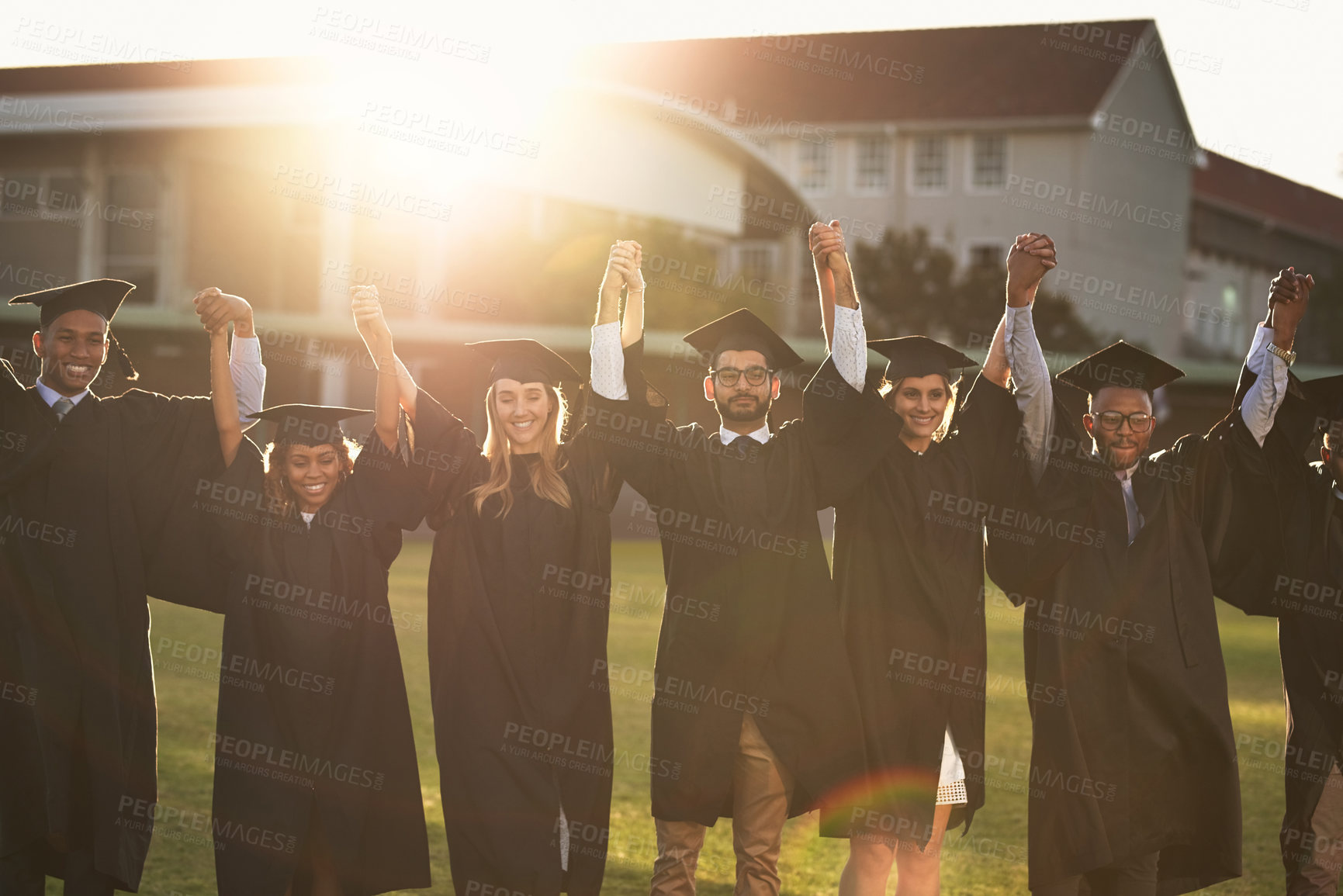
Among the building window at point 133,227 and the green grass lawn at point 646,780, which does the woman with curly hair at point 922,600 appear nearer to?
the green grass lawn at point 646,780

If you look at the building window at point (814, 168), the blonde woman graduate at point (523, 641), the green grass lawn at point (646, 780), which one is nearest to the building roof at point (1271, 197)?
the building window at point (814, 168)

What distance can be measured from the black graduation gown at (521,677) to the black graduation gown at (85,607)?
3.63 ft

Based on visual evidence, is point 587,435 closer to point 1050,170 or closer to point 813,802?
point 813,802

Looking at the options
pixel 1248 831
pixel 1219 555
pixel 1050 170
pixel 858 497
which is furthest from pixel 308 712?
pixel 1050 170

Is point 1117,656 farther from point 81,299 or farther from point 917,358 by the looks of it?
point 81,299

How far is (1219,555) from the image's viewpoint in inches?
208

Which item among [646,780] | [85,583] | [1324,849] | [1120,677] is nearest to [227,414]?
[85,583]

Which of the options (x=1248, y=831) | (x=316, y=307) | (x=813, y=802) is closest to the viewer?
(x=813, y=802)

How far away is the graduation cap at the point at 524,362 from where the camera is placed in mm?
4844

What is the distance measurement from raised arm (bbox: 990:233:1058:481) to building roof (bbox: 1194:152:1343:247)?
3504 centimetres

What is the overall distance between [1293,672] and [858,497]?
2.06m

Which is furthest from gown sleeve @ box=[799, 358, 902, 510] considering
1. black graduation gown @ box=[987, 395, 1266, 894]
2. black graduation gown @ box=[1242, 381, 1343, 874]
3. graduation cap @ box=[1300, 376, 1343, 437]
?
graduation cap @ box=[1300, 376, 1343, 437]

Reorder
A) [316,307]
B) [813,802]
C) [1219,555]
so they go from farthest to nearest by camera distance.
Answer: [316,307] < [1219,555] < [813,802]

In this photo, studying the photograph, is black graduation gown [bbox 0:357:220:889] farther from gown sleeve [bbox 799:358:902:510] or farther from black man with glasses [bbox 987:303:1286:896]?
black man with glasses [bbox 987:303:1286:896]
